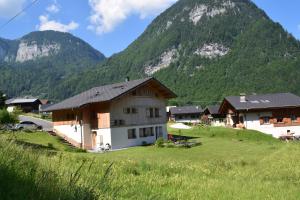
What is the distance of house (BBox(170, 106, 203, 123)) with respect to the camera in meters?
115

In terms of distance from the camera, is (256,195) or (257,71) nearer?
(256,195)

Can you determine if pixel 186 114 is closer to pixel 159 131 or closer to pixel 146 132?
pixel 159 131

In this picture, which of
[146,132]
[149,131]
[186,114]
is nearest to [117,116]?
[146,132]

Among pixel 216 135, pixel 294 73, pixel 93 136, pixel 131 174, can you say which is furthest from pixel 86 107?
pixel 294 73

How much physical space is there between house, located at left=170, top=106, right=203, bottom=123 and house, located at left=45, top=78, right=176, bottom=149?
59446mm

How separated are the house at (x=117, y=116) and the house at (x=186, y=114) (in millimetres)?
59446

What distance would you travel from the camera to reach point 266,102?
67.4 meters

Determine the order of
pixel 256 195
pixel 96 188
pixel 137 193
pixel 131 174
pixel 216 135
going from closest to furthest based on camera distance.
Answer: pixel 96 188 → pixel 137 193 → pixel 256 195 → pixel 131 174 → pixel 216 135

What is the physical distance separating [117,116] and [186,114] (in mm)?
67890

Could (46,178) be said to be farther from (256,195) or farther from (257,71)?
(257,71)

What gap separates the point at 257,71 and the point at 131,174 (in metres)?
174

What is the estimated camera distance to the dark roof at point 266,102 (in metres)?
65.9

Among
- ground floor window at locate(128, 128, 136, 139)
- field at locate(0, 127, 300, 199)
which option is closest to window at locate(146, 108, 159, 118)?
ground floor window at locate(128, 128, 136, 139)

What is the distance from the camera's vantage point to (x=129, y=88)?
49.5 metres
